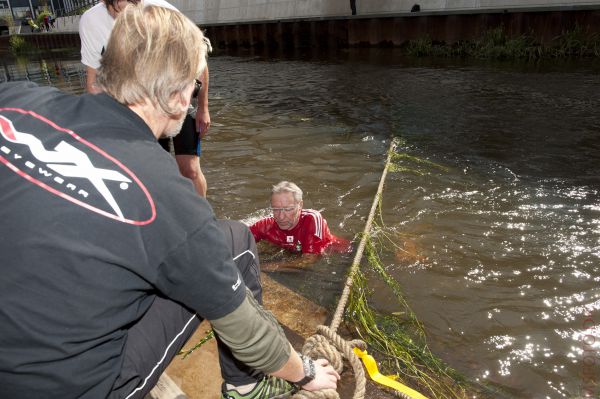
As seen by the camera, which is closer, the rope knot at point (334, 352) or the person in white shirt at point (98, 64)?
the rope knot at point (334, 352)

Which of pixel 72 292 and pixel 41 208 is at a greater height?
pixel 41 208

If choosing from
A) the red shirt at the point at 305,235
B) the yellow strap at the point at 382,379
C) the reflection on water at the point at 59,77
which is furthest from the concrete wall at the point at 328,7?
the yellow strap at the point at 382,379

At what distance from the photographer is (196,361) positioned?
2643mm

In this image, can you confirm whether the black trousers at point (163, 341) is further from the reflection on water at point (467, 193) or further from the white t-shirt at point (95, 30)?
the white t-shirt at point (95, 30)

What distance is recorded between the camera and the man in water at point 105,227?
1.20 m

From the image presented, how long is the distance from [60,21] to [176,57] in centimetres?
4740

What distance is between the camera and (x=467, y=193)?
575cm

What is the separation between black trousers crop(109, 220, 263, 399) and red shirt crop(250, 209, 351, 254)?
2401mm

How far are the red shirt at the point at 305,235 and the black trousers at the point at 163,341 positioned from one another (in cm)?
240

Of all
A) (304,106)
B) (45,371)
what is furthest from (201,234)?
(304,106)

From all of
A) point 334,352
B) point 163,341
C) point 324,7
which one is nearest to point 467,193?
point 334,352

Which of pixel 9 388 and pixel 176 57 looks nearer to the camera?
pixel 9 388

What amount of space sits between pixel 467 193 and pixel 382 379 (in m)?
3.88

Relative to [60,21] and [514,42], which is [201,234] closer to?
[514,42]
